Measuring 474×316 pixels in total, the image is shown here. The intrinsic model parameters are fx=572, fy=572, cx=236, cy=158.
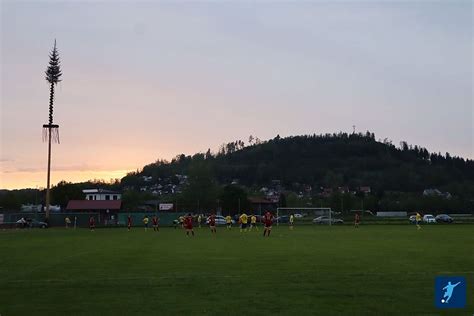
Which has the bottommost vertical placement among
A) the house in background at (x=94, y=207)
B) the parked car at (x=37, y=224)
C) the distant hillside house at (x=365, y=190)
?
the parked car at (x=37, y=224)

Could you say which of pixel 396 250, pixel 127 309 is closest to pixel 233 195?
pixel 396 250

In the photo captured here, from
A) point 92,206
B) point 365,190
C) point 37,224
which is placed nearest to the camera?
point 37,224

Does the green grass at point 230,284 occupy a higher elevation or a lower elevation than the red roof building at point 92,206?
lower

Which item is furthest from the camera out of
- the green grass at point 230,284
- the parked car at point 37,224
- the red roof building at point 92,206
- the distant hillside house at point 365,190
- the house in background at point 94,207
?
the distant hillside house at point 365,190

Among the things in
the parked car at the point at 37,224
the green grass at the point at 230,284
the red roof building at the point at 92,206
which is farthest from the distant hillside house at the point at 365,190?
the green grass at the point at 230,284

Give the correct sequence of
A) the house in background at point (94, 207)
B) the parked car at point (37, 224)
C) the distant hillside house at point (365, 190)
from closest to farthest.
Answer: the parked car at point (37, 224), the house in background at point (94, 207), the distant hillside house at point (365, 190)

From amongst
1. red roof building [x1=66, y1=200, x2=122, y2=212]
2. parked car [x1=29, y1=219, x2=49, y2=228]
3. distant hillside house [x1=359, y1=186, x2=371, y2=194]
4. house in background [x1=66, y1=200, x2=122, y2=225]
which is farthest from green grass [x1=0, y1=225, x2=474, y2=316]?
distant hillside house [x1=359, y1=186, x2=371, y2=194]

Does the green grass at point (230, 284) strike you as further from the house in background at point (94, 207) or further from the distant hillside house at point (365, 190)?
the distant hillside house at point (365, 190)

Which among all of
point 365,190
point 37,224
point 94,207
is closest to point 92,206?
point 94,207

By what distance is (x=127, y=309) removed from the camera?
11.9 meters

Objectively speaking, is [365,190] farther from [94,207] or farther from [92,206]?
[92,206]

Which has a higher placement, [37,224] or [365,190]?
[365,190]

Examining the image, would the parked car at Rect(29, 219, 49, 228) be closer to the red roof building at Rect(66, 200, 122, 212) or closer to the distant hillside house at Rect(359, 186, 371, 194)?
the red roof building at Rect(66, 200, 122, 212)

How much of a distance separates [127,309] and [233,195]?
303ft
